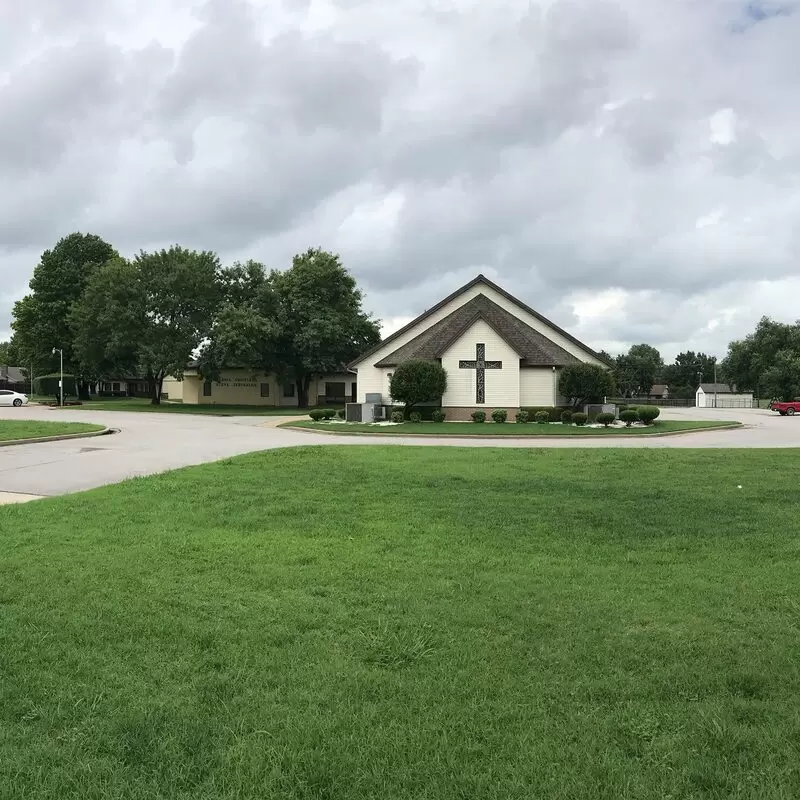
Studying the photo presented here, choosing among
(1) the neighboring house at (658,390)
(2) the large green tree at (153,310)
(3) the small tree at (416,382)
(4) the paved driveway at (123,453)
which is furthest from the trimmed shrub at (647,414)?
(1) the neighboring house at (658,390)

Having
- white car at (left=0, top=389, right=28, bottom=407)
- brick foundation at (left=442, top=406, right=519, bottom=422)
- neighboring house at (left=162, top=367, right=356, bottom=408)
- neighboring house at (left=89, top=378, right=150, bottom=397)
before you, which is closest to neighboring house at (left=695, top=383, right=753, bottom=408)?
neighboring house at (left=162, top=367, right=356, bottom=408)

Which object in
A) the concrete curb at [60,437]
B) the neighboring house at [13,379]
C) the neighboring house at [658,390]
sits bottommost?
the concrete curb at [60,437]

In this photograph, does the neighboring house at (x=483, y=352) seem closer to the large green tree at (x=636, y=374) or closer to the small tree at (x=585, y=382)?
the small tree at (x=585, y=382)

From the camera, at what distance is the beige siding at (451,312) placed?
4103 cm

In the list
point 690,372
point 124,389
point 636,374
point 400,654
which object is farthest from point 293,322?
point 690,372

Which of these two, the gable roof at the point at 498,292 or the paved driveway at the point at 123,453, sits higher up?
the gable roof at the point at 498,292

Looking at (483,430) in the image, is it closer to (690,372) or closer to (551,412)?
(551,412)

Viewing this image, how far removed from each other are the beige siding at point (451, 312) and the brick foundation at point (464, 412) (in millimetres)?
6144

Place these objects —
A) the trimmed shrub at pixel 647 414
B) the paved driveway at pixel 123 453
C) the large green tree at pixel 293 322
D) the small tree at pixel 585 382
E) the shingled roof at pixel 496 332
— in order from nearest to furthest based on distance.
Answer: the paved driveway at pixel 123 453, the trimmed shrub at pixel 647 414, the small tree at pixel 585 382, the shingled roof at pixel 496 332, the large green tree at pixel 293 322

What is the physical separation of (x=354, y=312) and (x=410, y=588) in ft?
163

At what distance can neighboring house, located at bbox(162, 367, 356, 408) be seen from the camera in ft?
194

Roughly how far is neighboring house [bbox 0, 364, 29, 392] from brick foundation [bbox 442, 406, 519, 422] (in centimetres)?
8324

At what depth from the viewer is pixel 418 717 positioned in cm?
339

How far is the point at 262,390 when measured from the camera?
A: 60625 mm
